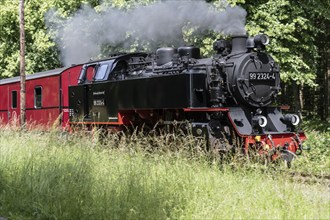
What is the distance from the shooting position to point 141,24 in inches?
587

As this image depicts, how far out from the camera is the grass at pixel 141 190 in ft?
15.4

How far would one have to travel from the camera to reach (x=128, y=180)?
554cm

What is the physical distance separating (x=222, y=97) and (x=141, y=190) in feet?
12.8

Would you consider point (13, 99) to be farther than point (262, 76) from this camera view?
Yes

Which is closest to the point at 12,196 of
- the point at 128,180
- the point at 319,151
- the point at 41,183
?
the point at 41,183

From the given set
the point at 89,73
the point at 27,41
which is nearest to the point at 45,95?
Result: the point at 89,73

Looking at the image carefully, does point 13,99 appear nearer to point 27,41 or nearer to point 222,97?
point 27,41

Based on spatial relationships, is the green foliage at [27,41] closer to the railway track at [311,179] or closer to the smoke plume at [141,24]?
the smoke plume at [141,24]

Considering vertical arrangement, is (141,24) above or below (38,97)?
above

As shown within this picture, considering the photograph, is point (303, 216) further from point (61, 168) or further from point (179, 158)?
point (61, 168)

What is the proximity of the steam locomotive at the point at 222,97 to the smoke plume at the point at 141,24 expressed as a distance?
1.22 meters

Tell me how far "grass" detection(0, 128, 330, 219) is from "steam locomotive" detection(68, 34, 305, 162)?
1.87 m

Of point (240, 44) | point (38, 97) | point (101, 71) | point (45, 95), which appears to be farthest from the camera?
point (38, 97)

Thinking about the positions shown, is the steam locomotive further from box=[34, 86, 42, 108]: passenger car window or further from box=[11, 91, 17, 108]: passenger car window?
box=[11, 91, 17, 108]: passenger car window
